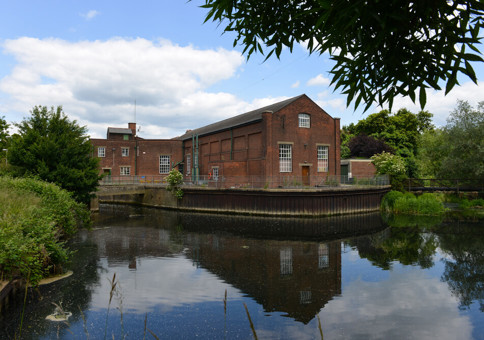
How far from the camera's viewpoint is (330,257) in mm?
13898

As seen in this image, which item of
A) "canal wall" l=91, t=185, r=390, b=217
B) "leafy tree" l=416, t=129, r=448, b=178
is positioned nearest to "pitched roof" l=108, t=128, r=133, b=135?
"canal wall" l=91, t=185, r=390, b=217

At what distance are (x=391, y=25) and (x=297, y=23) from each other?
155 centimetres

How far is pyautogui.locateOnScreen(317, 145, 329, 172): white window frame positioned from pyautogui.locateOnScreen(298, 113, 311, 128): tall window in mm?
2898

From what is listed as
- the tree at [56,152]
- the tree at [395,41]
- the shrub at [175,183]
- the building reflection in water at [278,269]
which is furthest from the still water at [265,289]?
the shrub at [175,183]

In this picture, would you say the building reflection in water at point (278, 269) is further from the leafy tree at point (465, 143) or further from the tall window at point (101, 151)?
the tall window at point (101, 151)

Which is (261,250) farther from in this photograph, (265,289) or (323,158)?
(323,158)

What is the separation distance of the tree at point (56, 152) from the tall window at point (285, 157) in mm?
17120

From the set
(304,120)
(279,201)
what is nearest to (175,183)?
(279,201)

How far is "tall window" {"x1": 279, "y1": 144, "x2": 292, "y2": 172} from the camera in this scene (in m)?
32.8

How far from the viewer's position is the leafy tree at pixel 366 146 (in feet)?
164

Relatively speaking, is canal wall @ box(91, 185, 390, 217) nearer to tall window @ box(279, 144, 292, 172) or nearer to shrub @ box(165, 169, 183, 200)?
shrub @ box(165, 169, 183, 200)

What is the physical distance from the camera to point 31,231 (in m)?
8.90

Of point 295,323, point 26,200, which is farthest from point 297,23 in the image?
point 26,200

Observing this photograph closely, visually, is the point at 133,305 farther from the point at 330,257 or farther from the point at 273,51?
the point at 330,257
